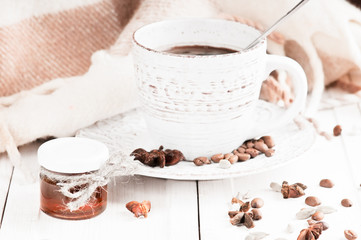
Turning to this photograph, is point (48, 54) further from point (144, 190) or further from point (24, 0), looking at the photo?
point (144, 190)

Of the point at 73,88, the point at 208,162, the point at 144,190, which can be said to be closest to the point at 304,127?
the point at 208,162

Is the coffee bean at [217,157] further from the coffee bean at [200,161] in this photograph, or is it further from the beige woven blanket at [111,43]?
the beige woven blanket at [111,43]

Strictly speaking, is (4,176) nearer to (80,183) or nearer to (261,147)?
(80,183)

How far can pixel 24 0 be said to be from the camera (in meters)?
1.38

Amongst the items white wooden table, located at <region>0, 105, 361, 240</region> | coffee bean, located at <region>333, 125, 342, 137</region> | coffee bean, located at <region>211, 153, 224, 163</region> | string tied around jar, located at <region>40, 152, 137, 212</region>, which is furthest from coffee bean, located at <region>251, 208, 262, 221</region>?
coffee bean, located at <region>333, 125, 342, 137</region>

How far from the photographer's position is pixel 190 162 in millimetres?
1117

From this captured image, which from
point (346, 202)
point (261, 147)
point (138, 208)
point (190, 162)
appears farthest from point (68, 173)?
point (346, 202)

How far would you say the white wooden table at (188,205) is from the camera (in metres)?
0.99

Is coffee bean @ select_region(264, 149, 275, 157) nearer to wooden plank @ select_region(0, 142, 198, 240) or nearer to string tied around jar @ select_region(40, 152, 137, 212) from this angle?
wooden plank @ select_region(0, 142, 198, 240)

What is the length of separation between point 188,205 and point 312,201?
20cm

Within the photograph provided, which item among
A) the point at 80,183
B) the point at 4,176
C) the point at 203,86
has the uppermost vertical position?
the point at 203,86

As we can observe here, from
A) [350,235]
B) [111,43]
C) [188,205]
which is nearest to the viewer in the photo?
[350,235]

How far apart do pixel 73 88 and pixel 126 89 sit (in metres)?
0.10

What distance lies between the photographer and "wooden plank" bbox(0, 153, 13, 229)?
1.07 m
